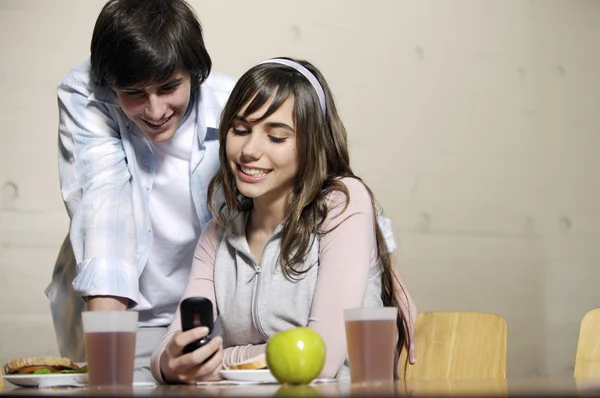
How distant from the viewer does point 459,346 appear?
190 centimetres

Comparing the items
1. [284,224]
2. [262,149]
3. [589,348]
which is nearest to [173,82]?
[262,149]

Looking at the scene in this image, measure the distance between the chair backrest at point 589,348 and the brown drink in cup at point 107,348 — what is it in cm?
100

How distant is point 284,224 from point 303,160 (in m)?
0.14

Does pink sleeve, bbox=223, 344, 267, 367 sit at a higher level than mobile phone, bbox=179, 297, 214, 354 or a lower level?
lower

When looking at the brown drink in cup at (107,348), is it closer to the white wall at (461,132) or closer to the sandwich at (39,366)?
the sandwich at (39,366)

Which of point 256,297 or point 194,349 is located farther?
point 256,297

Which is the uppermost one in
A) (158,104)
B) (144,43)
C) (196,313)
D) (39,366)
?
(144,43)

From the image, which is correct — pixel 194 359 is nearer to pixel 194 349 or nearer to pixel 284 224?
pixel 194 349

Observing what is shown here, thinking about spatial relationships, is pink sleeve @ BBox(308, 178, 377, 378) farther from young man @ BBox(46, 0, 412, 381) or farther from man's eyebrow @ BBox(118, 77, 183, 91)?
man's eyebrow @ BBox(118, 77, 183, 91)

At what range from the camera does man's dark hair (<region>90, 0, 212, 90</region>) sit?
1.78 metres

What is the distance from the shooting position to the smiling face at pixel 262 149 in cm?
174

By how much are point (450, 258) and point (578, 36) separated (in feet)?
3.94

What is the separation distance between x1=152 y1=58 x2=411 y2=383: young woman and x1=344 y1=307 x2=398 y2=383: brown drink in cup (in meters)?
0.39

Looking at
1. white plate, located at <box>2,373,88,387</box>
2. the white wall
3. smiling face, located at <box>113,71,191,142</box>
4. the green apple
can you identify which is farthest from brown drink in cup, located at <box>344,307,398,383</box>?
the white wall
